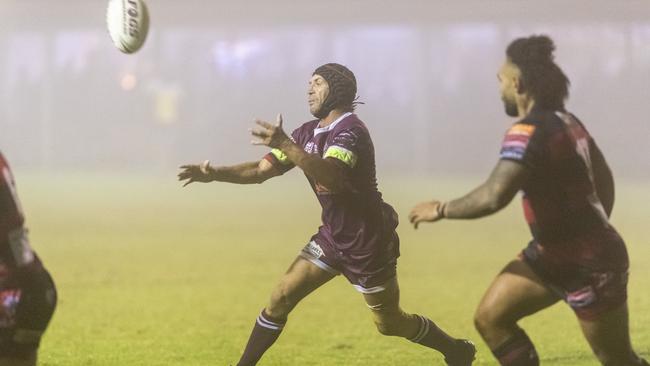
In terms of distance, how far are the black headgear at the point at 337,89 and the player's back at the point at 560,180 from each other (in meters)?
1.77

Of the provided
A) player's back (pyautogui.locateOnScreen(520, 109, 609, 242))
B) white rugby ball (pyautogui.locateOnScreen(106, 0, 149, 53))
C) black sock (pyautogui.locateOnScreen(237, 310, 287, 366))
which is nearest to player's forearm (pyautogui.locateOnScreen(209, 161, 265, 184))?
black sock (pyautogui.locateOnScreen(237, 310, 287, 366))

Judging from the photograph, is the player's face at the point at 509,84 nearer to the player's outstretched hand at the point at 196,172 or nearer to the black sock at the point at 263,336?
the player's outstretched hand at the point at 196,172

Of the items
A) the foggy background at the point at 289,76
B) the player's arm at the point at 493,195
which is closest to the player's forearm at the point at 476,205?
the player's arm at the point at 493,195

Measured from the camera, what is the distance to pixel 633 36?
116ft

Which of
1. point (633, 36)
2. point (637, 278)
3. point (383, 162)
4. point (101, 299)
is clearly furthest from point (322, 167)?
point (383, 162)

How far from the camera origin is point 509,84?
519 cm

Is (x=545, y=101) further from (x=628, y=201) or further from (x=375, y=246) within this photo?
(x=628, y=201)

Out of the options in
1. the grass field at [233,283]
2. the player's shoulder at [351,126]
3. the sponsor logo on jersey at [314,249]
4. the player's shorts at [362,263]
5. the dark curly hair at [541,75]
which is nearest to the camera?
the dark curly hair at [541,75]

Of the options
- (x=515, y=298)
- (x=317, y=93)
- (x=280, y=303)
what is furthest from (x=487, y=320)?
(x=317, y=93)

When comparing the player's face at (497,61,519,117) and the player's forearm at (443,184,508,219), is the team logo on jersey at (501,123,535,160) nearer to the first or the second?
the player's forearm at (443,184,508,219)

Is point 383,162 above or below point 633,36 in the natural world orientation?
below

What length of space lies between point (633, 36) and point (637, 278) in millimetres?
24341

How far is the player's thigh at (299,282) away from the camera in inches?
257

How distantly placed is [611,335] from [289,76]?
37.6 metres
